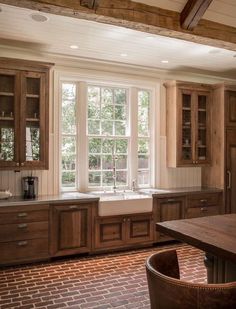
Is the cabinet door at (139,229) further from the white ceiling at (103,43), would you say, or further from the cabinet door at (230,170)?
the white ceiling at (103,43)

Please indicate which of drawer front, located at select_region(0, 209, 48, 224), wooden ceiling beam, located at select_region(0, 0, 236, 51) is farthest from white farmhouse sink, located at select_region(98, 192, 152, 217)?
wooden ceiling beam, located at select_region(0, 0, 236, 51)

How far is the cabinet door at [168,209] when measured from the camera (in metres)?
4.52

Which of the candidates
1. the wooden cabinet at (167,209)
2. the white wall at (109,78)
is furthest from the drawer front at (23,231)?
the wooden cabinet at (167,209)

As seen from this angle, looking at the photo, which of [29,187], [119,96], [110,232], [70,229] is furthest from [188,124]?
[29,187]

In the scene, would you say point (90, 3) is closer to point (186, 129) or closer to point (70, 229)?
point (70, 229)

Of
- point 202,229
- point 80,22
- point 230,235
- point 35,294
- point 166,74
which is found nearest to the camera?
point 230,235

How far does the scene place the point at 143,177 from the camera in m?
5.20

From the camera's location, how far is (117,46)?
409cm

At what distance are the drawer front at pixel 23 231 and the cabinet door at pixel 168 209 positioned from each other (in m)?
1.70

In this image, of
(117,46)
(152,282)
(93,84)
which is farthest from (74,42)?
(152,282)

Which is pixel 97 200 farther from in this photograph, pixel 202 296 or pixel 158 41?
pixel 202 296

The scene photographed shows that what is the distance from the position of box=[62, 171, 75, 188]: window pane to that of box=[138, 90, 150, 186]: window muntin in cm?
118

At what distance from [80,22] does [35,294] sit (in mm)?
2915

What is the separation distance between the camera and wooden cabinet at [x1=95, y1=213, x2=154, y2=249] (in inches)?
162
